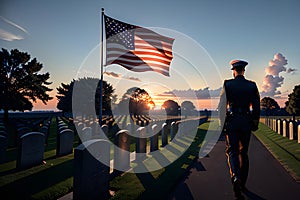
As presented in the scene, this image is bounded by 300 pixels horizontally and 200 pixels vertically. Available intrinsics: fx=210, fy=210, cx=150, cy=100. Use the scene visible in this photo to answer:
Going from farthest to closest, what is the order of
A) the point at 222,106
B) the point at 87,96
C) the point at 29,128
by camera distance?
the point at 87,96, the point at 29,128, the point at 222,106

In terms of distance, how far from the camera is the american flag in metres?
9.41

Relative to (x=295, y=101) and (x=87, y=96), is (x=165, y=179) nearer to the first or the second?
(x=295, y=101)

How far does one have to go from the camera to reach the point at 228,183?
5.14m

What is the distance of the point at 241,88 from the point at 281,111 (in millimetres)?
109042

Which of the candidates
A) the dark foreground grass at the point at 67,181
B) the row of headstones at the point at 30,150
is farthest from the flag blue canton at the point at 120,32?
the dark foreground grass at the point at 67,181

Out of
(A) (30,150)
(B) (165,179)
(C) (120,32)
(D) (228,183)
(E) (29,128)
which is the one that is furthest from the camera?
(E) (29,128)

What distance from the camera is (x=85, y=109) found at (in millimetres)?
51031

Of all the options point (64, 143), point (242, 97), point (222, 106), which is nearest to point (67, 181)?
point (64, 143)

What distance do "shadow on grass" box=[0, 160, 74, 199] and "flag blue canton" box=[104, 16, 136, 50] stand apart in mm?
5680

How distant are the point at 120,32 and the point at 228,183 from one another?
7610mm

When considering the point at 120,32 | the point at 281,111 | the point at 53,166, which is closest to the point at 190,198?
the point at 53,166

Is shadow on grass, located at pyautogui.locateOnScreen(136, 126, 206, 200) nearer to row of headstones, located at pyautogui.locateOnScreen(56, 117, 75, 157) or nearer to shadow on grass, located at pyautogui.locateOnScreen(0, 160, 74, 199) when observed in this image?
shadow on grass, located at pyautogui.locateOnScreen(0, 160, 74, 199)

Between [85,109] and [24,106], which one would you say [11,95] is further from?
[85,109]

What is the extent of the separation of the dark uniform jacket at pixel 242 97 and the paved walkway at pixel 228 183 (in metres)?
1.59
